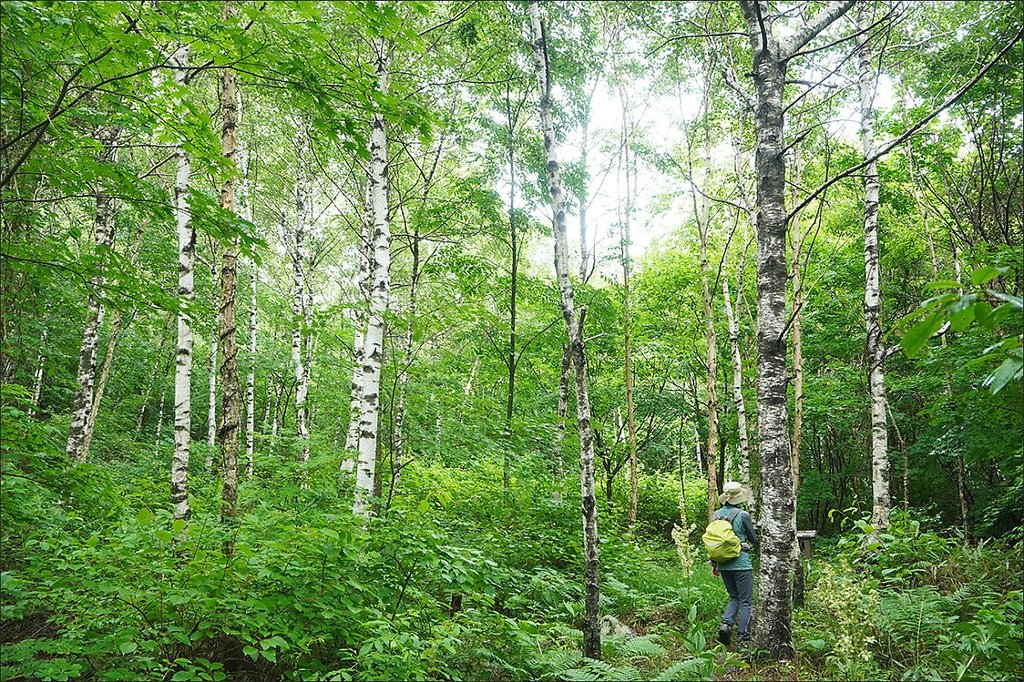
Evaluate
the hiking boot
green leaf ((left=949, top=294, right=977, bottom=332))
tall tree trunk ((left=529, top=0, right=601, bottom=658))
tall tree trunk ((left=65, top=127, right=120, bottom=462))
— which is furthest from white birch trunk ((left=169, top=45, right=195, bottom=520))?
green leaf ((left=949, top=294, right=977, bottom=332))

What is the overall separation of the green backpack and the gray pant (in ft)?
0.79

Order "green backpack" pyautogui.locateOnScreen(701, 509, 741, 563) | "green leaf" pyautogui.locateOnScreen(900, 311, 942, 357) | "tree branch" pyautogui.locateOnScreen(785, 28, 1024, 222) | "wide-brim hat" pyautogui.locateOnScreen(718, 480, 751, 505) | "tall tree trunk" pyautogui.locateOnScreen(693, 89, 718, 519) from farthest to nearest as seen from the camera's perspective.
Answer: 1. "tall tree trunk" pyautogui.locateOnScreen(693, 89, 718, 519)
2. "wide-brim hat" pyautogui.locateOnScreen(718, 480, 751, 505)
3. "green backpack" pyautogui.locateOnScreen(701, 509, 741, 563)
4. "tree branch" pyautogui.locateOnScreen(785, 28, 1024, 222)
5. "green leaf" pyautogui.locateOnScreen(900, 311, 942, 357)

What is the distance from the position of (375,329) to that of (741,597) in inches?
246

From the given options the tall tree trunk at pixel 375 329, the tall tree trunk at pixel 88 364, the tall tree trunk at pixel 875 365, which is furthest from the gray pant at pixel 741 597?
the tall tree trunk at pixel 88 364

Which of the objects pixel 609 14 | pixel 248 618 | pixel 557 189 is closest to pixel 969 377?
pixel 557 189

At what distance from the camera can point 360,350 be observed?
12.5 meters

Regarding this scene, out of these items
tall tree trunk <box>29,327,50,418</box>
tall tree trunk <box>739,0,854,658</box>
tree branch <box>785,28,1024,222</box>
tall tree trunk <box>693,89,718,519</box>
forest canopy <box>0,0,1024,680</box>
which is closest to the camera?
tree branch <box>785,28,1024,222</box>

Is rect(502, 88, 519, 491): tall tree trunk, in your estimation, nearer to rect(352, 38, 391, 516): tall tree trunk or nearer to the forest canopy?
the forest canopy

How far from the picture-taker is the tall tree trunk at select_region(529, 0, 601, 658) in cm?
512

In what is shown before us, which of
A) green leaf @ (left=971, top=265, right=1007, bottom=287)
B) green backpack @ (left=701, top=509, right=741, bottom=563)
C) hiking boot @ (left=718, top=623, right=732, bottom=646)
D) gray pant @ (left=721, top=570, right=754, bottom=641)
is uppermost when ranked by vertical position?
green leaf @ (left=971, top=265, right=1007, bottom=287)

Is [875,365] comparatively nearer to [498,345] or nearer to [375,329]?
[498,345]

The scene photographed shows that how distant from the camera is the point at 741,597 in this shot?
639 cm

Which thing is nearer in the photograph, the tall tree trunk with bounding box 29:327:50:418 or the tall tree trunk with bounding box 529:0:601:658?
the tall tree trunk with bounding box 29:327:50:418

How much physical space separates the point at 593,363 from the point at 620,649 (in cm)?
995
